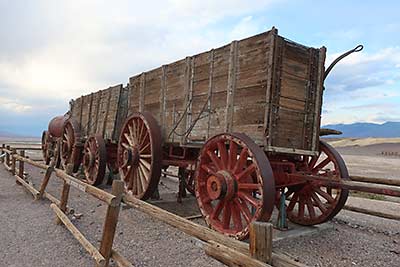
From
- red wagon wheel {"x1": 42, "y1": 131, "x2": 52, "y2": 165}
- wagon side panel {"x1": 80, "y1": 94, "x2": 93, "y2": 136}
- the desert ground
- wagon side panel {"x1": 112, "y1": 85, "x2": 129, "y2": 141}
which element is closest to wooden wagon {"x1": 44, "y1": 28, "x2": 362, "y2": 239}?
the desert ground

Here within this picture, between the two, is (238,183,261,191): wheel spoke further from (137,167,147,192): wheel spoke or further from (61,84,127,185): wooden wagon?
(61,84,127,185): wooden wagon

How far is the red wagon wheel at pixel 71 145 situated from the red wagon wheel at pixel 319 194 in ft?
24.3

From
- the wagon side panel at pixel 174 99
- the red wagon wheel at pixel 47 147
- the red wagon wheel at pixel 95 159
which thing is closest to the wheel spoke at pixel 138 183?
the wagon side panel at pixel 174 99

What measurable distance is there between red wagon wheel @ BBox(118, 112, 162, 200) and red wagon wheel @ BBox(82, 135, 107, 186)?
4.73ft

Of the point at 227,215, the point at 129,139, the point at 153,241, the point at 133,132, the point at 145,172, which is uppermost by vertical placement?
the point at 133,132

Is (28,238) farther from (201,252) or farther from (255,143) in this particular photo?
(255,143)

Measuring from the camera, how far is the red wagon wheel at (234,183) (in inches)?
156

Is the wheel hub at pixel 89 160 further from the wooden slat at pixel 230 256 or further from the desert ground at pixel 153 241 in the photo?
the wooden slat at pixel 230 256

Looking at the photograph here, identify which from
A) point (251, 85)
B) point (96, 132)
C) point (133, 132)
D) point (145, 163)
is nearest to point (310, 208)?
point (251, 85)

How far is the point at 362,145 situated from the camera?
6231cm

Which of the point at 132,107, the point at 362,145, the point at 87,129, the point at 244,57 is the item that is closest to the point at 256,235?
the point at 244,57

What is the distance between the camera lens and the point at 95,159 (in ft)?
29.9

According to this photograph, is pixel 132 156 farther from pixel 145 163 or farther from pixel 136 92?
pixel 136 92

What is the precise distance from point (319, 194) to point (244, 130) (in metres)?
1.94
